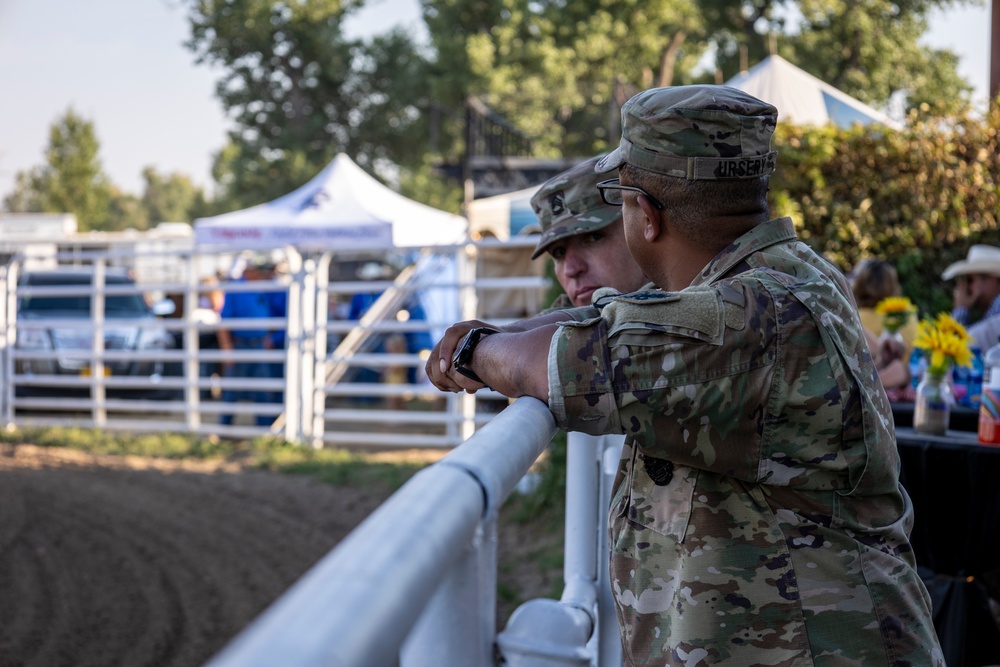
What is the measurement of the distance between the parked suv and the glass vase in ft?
26.6

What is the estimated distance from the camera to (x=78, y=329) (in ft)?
38.7

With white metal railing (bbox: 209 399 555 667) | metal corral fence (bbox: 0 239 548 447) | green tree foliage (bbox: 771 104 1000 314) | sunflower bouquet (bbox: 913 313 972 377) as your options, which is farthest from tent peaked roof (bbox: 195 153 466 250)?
white metal railing (bbox: 209 399 555 667)

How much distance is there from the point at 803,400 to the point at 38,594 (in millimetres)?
4807

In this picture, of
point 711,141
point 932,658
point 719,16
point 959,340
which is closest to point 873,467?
point 932,658

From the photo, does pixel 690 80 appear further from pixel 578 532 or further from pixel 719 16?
pixel 578 532

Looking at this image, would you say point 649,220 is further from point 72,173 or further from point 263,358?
point 72,173

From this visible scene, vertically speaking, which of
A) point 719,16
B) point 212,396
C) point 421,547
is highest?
point 719,16

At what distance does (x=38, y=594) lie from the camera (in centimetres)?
501

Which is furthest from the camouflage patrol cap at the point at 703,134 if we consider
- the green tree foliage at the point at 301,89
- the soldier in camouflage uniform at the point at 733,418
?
the green tree foliage at the point at 301,89

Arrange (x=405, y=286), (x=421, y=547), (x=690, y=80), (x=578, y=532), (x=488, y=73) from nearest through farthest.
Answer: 1. (x=421, y=547)
2. (x=578, y=532)
3. (x=405, y=286)
4. (x=488, y=73)
5. (x=690, y=80)

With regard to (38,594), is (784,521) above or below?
above

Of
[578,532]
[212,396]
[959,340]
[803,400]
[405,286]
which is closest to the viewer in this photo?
[803,400]

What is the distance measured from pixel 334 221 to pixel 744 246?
31.4 ft

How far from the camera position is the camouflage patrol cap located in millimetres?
1444
